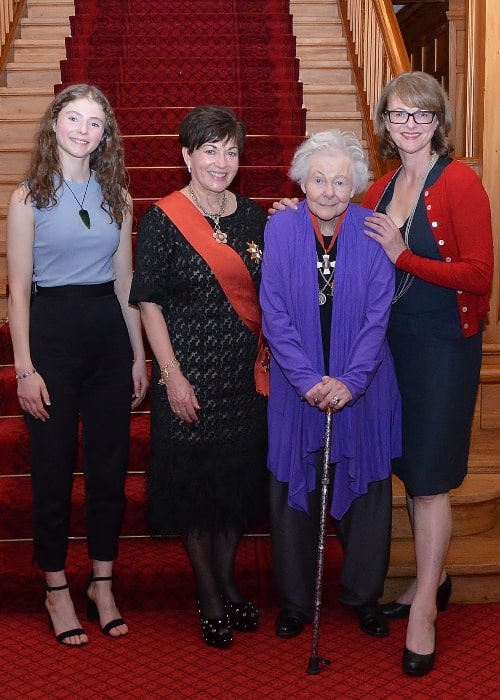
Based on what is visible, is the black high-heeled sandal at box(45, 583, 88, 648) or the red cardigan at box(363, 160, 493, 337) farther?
the black high-heeled sandal at box(45, 583, 88, 648)

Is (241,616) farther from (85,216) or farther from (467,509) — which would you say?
(85,216)

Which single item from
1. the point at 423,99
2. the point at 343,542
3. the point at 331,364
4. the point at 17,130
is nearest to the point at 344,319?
the point at 331,364

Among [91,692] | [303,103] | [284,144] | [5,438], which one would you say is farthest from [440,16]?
[91,692]

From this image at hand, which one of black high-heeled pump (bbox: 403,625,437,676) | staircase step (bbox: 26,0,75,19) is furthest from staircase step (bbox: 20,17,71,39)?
black high-heeled pump (bbox: 403,625,437,676)

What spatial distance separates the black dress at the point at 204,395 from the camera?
2.65 m

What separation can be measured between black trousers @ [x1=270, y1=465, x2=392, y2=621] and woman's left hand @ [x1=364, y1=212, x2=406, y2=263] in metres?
0.69

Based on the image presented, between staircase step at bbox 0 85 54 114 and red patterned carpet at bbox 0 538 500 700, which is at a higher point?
staircase step at bbox 0 85 54 114

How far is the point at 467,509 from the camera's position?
346cm

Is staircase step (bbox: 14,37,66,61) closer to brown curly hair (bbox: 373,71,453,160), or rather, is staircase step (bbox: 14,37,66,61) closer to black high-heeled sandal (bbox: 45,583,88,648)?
brown curly hair (bbox: 373,71,453,160)

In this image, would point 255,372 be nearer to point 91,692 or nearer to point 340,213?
point 340,213

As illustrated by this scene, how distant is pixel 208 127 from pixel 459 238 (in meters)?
0.75

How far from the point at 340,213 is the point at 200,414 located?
71 cm

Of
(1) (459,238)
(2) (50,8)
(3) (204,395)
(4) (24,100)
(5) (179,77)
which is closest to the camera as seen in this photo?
(1) (459,238)

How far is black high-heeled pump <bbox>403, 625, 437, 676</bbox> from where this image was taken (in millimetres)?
2678
